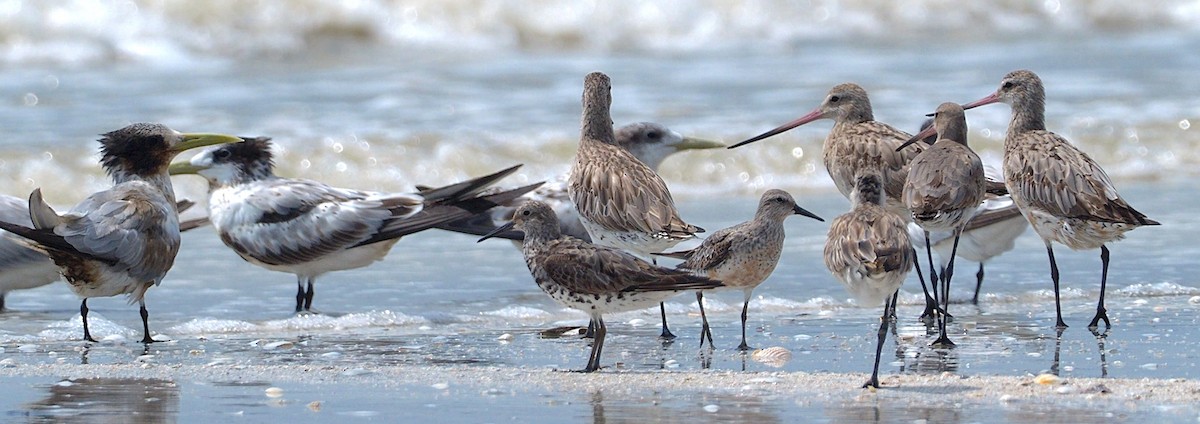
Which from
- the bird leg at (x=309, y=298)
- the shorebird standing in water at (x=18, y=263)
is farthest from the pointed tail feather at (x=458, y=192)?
the shorebird standing in water at (x=18, y=263)

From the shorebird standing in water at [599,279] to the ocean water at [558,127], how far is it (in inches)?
15.2

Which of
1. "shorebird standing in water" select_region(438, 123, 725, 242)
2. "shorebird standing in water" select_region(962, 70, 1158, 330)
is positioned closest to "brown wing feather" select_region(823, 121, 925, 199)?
"shorebird standing in water" select_region(962, 70, 1158, 330)

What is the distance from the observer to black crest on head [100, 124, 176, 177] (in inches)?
334

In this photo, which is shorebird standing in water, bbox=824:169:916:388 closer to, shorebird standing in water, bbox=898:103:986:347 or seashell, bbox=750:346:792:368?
seashell, bbox=750:346:792:368

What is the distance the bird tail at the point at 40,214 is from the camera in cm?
741

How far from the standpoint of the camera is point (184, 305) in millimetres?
8891

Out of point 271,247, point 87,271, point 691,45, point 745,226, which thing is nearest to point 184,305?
point 271,247

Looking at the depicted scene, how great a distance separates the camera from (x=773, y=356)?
23.0ft

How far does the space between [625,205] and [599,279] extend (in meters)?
1.43

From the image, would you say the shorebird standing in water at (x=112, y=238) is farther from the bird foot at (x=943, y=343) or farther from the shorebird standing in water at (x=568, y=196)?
the bird foot at (x=943, y=343)

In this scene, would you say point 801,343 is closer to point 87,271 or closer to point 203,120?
point 87,271

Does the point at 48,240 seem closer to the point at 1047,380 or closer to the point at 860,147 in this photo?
the point at 860,147

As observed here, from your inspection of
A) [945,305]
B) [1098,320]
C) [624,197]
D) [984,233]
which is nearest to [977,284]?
[984,233]

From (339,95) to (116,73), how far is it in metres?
3.01
